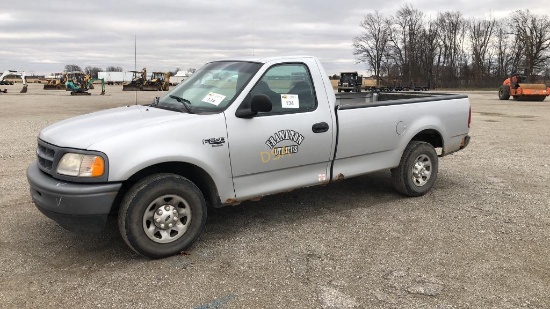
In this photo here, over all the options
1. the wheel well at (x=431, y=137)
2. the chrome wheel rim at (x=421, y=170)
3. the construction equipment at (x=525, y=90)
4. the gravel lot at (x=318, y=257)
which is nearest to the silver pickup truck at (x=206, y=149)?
the chrome wheel rim at (x=421, y=170)

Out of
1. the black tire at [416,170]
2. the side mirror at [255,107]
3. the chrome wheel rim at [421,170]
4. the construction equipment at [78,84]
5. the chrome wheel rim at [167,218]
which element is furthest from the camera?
the construction equipment at [78,84]

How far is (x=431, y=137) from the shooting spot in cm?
617

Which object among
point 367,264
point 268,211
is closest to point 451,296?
point 367,264

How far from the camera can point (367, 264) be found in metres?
3.89

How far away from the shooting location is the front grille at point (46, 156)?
3.84 m

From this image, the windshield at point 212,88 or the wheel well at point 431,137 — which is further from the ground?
the windshield at point 212,88

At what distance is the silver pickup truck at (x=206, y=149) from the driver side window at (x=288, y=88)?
0.04ft

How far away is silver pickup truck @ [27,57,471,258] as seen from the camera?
3.66 meters

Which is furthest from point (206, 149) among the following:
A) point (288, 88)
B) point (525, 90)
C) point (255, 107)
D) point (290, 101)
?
point (525, 90)

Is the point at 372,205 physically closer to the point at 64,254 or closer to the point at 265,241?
the point at 265,241

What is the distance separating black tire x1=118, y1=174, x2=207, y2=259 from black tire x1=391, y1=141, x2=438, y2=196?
2812mm

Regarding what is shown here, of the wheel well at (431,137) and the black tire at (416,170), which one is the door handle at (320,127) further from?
the wheel well at (431,137)

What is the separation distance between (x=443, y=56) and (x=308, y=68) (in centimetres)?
8542

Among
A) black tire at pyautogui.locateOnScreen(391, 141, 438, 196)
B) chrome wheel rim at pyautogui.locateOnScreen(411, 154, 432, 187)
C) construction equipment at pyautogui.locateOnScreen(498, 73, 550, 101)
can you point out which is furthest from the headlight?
construction equipment at pyautogui.locateOnScreen(498, 73, 550, 101)
